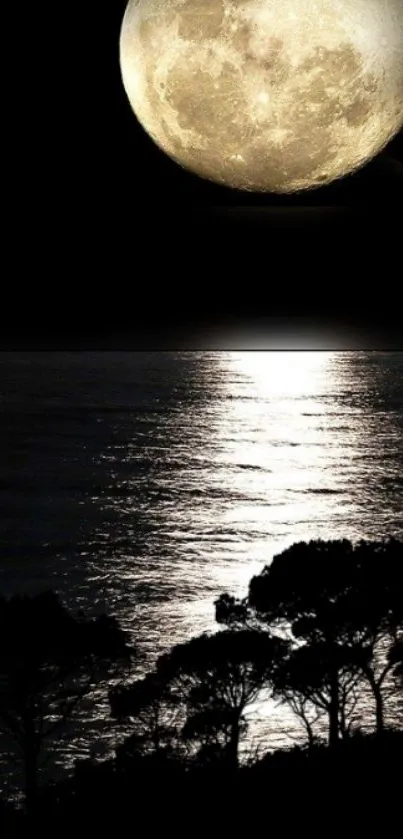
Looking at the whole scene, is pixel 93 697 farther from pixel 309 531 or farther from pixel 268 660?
pixel 309 531

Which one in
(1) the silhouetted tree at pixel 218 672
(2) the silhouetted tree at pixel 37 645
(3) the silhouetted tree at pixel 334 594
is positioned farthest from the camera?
(3) the silhouetted tree at pixel 334 594

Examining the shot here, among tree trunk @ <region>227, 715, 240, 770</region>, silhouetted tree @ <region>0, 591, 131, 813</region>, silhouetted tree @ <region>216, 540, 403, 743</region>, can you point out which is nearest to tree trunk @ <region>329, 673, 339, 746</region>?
silhouetted tree @ <region>216, 540, 403, 743</region>

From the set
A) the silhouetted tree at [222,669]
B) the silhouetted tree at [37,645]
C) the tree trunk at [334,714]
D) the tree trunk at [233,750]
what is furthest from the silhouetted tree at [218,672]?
the silhouetted tree at [37,645]

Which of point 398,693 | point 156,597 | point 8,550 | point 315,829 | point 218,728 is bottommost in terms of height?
point 315,829

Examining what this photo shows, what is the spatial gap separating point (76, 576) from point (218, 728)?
84.5 metres

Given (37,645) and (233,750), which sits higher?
(37,645)

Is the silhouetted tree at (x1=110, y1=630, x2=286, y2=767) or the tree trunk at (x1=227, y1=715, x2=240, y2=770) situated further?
the silhouetted tree at (x1=110, y1=630, x2=286, y2=767)

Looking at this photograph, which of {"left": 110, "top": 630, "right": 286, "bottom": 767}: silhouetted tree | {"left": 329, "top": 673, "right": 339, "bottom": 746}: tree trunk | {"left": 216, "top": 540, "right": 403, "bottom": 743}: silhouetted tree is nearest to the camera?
{"left": 329, "top": 673, "right": 339, "bottom": 746}: tree trunk

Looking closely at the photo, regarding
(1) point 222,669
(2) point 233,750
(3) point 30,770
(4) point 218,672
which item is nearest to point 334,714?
(1) point 222,669

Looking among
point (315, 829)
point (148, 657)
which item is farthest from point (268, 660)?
point (148, 657)

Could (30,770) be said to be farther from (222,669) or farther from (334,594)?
(334,594)

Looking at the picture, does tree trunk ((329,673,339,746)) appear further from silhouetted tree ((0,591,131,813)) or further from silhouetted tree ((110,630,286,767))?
silhouetted tree ((0,591,131,813))

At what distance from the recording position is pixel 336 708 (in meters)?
60.0

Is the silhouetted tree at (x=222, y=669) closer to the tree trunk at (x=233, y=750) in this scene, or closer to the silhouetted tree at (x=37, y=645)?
the tree trunk at (x=233, y=750)
